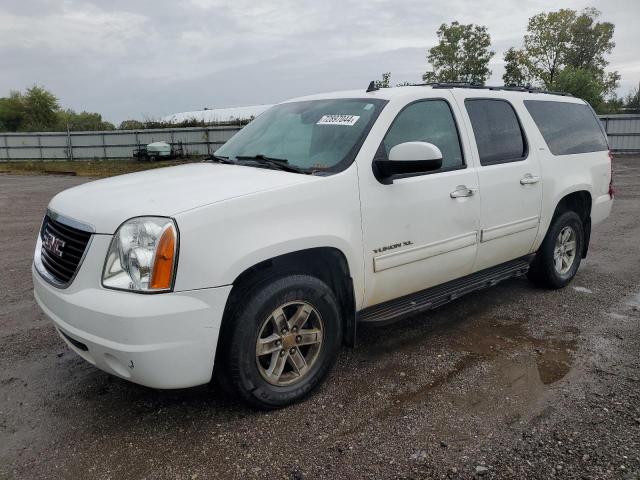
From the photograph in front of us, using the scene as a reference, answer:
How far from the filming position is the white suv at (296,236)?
2.50m

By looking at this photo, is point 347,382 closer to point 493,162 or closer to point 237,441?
point 237,441

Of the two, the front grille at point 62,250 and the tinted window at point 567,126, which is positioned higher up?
the tinted window at point 567,126

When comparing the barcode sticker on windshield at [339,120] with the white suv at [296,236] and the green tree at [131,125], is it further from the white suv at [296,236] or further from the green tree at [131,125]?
the green tree at [131,125]

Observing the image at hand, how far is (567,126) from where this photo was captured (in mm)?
4992

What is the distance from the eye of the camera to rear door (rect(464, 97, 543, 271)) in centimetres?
398

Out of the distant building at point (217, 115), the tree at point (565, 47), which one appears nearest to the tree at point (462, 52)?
the tree at point (565, 47)

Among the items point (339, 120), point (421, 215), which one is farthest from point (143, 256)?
point (421, 215)

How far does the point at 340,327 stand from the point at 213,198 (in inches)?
44.2

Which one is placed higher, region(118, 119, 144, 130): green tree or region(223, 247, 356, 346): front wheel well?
region(118, 119, 144, 130): green tree

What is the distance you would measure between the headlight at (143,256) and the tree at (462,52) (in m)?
51.0

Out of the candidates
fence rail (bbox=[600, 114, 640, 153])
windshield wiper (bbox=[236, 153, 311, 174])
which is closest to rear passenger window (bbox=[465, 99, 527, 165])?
windshield wiper (bbox=[236, 153, 311, 174])

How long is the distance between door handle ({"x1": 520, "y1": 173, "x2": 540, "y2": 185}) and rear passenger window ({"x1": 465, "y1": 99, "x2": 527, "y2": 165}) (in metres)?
0.16

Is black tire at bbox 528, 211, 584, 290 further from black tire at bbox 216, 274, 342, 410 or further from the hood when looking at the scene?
the hood

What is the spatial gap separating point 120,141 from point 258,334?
3012cm
